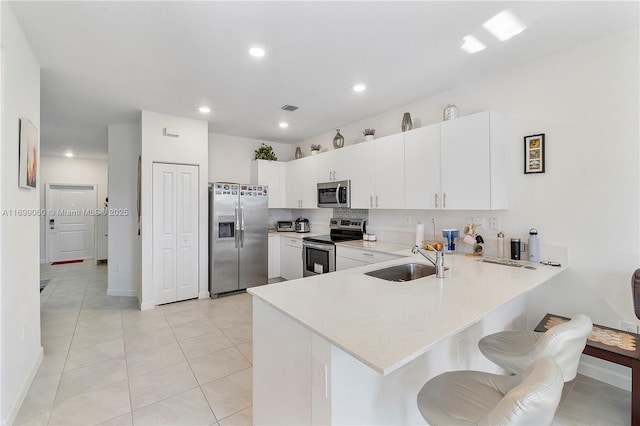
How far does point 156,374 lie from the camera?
2406 millimetres

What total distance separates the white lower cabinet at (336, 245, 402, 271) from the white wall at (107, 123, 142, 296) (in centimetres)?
312

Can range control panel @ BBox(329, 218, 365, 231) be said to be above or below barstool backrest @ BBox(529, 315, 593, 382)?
above

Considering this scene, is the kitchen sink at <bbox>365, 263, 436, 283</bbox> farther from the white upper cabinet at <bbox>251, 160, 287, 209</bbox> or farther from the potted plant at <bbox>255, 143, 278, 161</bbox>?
the potted plant at <bbox>255, 143, 278, 161</bbox>

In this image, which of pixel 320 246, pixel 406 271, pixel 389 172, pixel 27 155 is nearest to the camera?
pixel 27 155

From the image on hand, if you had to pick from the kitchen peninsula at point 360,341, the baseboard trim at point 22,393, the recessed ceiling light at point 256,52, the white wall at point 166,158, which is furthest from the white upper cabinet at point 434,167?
the baseboard trim at point 22,393

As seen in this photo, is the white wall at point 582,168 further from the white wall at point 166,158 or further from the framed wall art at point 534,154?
the white wall at point 166,158

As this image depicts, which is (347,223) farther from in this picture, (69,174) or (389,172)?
(69,174)

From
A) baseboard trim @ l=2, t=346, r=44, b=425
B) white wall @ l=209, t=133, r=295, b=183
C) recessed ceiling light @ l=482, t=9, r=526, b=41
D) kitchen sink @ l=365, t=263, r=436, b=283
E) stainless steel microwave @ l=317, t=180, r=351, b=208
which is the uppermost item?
recessed ceiling light @ l=482, t=9, r=526, b=41

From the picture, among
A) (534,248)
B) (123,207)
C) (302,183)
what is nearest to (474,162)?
(534,248)

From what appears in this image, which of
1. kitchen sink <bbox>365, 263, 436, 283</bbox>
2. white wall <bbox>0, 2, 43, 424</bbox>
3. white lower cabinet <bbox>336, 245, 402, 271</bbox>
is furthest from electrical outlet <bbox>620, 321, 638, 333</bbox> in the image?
white wall <bbox>0, 2, 43, 424</bbox>

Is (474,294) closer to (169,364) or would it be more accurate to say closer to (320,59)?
(320,59)

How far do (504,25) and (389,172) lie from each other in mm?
1731

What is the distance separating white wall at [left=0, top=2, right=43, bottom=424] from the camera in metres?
1.81

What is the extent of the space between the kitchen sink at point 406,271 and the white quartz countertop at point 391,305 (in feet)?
0.65
